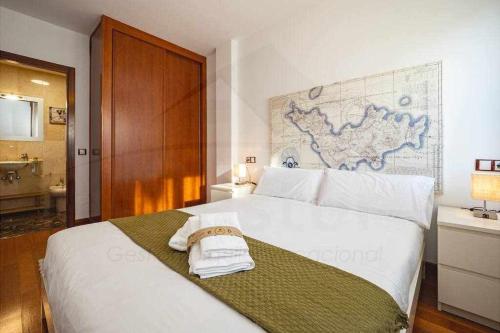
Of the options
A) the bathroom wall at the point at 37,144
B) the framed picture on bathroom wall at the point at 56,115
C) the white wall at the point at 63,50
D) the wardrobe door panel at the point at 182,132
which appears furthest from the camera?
the framed picture on bathroom wall at the point at 56,115

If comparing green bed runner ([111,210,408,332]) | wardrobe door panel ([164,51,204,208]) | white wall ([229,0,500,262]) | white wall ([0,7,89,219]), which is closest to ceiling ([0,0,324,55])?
white wall ([0,7,89,219])

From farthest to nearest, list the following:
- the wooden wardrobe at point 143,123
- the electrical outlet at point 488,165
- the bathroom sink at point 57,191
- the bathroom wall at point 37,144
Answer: the bathroom sink at point 57,191
the bathroom wall at point 37,144
the wooden wardrobe at point 143,123
the electrical outlet at point 488,165

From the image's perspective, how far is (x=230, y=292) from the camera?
808 mm

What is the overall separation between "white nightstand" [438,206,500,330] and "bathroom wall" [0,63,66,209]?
18.2ft

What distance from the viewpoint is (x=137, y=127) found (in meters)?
3.15

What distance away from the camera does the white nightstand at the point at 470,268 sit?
4.54ft

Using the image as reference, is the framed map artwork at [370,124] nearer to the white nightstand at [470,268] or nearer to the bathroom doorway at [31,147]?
the white nightstand at [470,268]

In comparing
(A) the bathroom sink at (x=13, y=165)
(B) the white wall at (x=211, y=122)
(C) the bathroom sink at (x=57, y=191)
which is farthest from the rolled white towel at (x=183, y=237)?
(A) the bathroom sink at (x=13, y=165)

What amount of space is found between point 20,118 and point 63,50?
1.80 m

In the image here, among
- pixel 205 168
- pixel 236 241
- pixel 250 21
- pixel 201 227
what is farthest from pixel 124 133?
pixel 236 241

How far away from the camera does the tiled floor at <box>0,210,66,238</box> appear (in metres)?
3.16

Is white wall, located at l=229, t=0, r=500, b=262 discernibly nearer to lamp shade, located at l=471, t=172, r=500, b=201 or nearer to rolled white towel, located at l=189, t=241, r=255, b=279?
lamp shade, located at l=471, t=172, r=500, b=201

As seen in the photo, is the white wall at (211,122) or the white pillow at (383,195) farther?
the white wall at (211,122)

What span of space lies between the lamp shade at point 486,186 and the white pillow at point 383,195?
255mm
